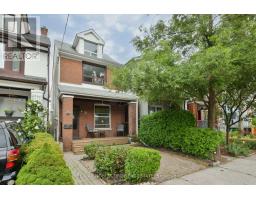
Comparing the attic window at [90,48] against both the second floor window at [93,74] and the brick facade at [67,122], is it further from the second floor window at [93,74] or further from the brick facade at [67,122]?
the brick facade at [67,122]

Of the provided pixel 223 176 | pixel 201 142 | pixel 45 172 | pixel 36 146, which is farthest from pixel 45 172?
pixel 201 142

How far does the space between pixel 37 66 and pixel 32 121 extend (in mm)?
3939

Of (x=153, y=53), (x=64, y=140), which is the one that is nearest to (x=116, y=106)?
(x=64, y=140)

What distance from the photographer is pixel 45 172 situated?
318 centimetres

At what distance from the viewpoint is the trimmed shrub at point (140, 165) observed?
5.03 meters

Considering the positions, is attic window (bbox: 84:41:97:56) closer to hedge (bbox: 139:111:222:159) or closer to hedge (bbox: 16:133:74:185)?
hedge (bbox: 139:111:222:159)

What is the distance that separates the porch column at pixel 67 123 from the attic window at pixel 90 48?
5.30m

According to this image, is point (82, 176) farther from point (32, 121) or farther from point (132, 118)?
point (132, 118)

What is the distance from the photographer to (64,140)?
10.0m

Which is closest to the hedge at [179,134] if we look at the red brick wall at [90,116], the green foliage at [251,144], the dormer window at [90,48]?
the red brick wall at [90,116]

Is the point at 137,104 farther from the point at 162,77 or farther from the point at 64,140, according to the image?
the point at 162,77

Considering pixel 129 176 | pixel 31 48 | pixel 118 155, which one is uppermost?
pixel 31 48

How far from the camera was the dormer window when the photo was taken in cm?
1441
